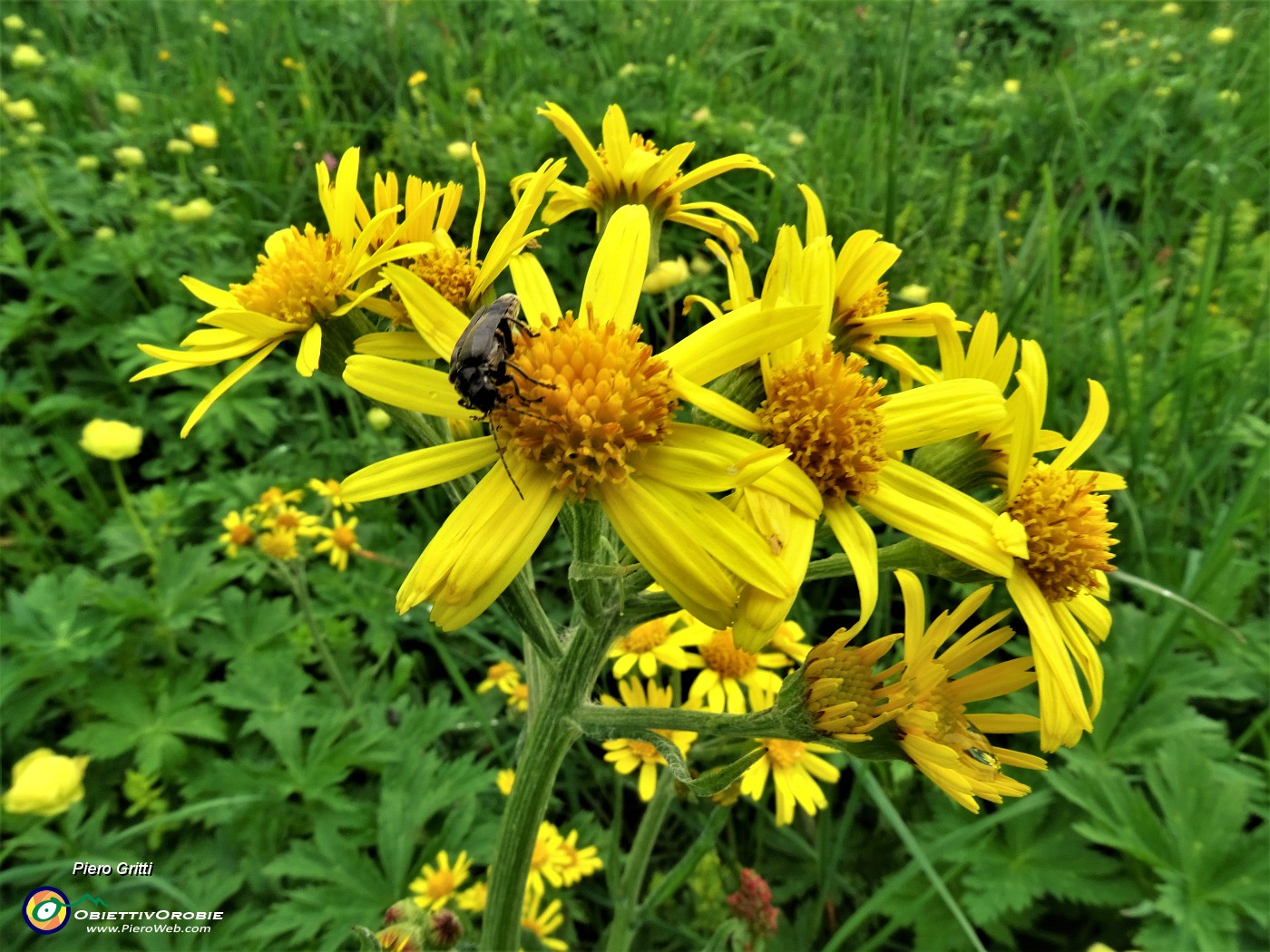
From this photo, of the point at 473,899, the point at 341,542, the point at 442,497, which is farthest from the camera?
the point at 442,497

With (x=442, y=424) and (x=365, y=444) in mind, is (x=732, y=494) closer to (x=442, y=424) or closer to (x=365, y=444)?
(x=442, y=424)

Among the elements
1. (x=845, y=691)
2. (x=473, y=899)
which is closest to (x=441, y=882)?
(x=473, y=899)

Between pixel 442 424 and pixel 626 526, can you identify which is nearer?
pixel 626 526

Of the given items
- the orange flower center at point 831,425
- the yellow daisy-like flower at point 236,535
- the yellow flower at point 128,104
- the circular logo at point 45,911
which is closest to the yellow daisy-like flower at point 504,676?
the yellow daisy-like flower at point 236,535

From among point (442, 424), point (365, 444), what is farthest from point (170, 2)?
point (442, 424)

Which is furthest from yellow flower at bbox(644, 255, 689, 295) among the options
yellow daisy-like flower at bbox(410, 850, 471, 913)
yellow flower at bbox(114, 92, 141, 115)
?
yellow flower at bbox(114, 92, 141, 115)

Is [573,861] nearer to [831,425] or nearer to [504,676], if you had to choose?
[504,676]
